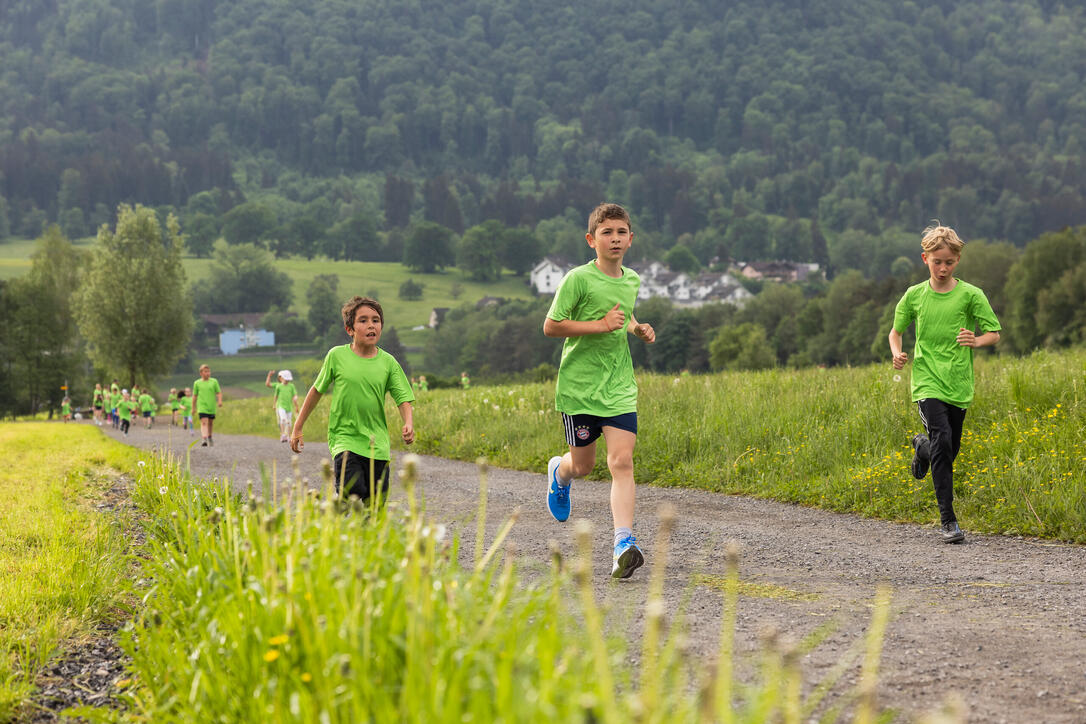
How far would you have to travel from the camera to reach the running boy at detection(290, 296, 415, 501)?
6688mm

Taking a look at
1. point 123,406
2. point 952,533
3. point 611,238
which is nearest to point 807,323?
point 123,406

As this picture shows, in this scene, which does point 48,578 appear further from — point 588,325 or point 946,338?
point 946,338

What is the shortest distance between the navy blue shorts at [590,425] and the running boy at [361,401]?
1012 millimetres

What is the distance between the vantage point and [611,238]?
21.6 feet

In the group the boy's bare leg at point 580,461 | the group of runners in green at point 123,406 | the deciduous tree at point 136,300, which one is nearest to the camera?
the boy's bare leg at point 580,461

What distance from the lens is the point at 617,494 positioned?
21.2ft

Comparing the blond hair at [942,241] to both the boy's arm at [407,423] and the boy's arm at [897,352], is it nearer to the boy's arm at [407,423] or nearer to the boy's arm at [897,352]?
the boy's arm at [897,352]

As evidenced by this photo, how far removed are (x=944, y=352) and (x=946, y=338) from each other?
104 mm

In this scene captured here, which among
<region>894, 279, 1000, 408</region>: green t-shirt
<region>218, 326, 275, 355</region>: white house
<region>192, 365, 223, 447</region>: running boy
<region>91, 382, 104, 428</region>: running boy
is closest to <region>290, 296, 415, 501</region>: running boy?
<region>894, 279, 1000, 408</region>: green t-shirt

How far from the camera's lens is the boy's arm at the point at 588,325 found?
643cm

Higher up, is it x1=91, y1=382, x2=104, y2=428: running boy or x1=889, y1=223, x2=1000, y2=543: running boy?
x1=889, y1=223, x2=1000, y2=543: running boy

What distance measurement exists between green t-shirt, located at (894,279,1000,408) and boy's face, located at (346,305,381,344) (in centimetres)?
376

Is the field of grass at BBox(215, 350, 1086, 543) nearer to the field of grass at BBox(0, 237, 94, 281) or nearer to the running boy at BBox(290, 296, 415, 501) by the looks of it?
the running boy at BBox(290, 296, 415, 501)

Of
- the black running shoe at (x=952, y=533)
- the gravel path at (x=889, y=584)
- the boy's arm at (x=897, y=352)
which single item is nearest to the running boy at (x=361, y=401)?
the gravel path at (x=889, y=584)
